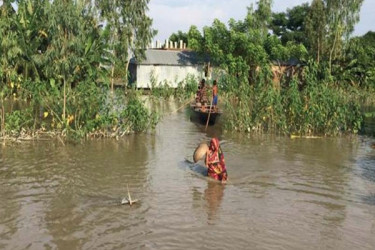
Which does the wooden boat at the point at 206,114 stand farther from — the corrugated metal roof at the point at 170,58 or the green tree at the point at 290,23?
the green tree at the point at 290,23

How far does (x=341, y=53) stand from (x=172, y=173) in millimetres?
23049

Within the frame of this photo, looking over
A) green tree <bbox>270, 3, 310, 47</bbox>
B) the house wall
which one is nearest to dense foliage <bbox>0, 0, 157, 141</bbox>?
the house wall

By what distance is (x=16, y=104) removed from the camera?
1998 centimetres

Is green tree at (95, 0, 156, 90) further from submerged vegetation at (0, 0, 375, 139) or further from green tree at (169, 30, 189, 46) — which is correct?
green tree at (169, 30, 189, 46)

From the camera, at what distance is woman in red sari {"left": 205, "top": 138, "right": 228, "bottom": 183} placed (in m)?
8.93

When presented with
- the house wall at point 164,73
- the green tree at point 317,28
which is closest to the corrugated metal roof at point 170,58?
the house wall at point 164,73

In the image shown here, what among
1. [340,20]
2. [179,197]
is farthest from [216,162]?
[340,20]

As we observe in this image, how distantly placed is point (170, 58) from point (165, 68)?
106 cm

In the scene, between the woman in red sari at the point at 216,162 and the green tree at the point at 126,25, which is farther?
the green tree at the point at 126,25

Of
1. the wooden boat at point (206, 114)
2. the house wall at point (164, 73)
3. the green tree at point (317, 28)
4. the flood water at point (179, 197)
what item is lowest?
the flood water at point (179, 197)

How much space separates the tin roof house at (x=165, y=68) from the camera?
28.8 metres

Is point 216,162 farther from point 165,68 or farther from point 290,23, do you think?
point 290,23

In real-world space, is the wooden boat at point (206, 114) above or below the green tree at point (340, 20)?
below

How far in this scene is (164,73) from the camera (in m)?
29.4
